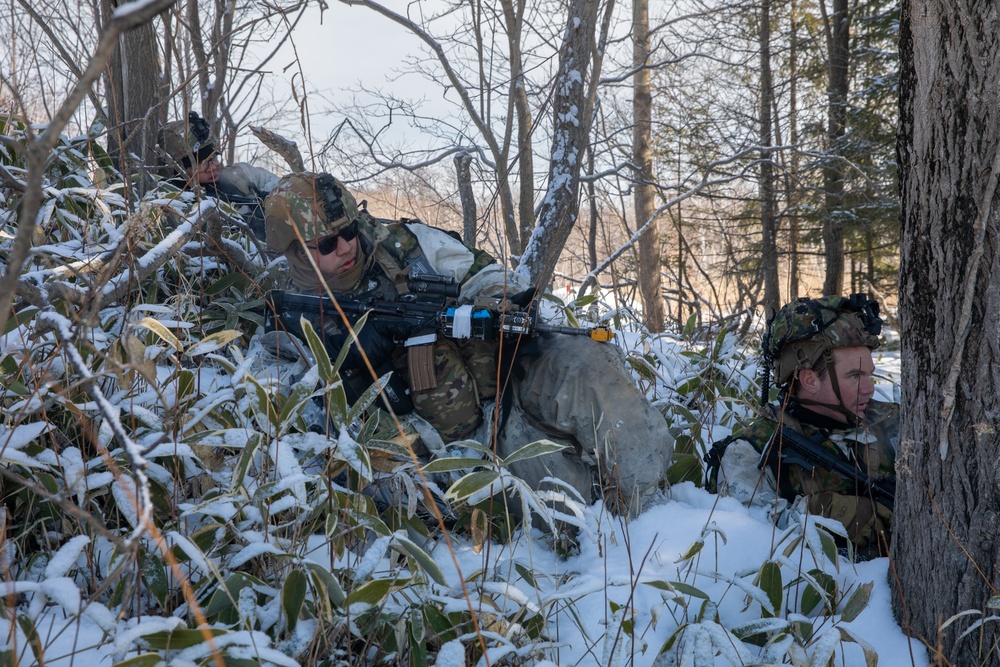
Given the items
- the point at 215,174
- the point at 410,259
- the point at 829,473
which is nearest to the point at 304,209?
the point at 410,259

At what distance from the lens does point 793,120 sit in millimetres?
9016

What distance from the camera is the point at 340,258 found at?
8.87 ft

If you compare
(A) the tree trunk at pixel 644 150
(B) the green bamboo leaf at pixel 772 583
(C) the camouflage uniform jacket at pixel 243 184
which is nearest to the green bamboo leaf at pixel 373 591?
(B) the green bamboo leaf at pixel 772 583

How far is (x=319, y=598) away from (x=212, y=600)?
218mm

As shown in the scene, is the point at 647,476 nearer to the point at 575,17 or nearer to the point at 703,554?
the point at 703,554

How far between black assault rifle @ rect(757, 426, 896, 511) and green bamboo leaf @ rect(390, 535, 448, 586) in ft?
3.91

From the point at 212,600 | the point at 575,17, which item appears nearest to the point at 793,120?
the point at 575,17

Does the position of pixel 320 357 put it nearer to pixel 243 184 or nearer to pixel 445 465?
pixel 445 465

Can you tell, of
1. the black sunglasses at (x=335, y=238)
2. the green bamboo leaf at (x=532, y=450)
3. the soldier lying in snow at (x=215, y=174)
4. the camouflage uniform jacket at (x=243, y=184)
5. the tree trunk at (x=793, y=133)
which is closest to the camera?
the green bamboo leaf at (x=532, y=450)

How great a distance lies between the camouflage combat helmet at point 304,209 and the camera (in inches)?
99.0

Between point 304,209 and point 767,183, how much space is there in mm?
6417

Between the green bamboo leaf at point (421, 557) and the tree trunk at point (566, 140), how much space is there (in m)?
2.32

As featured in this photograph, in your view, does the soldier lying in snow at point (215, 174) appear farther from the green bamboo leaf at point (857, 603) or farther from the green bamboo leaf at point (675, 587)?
the green bamboo leaf at point (857, 603)

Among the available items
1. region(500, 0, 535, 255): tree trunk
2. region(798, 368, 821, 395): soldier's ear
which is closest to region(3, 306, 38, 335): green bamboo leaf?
region(798, 368, 821, 395): soldier's ear
